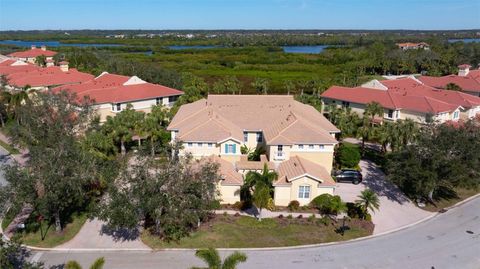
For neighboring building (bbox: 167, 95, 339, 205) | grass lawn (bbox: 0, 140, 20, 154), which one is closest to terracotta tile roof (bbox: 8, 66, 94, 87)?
grass lawn (bbox: 0, 140, 20, 154)

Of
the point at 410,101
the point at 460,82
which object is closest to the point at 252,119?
the point at 410,101

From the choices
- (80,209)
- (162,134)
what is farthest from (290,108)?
(80,209)

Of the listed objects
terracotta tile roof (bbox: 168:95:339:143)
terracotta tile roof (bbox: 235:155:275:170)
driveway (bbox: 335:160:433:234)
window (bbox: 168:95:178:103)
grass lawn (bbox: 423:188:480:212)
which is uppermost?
terracotta tile roof (bbox: 168:95:339:143)

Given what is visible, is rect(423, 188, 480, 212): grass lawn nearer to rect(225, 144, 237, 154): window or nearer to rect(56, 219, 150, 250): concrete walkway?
rect(225, 144, 237, 154): window

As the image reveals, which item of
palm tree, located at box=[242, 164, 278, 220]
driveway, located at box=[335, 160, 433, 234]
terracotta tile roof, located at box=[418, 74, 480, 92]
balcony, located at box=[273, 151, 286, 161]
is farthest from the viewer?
terracotta tile roof, located at box=[418, 74, 480, 92]

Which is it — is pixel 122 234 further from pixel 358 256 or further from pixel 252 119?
pixel 252 119

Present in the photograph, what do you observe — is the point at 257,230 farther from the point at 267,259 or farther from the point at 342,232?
the point at 342,232

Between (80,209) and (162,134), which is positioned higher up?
(162,134)
